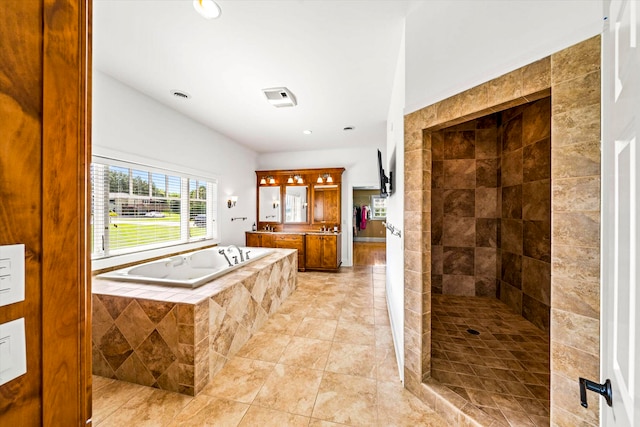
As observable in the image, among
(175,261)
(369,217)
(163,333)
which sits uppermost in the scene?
(369,217)

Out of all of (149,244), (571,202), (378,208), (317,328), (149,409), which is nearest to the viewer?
(571,202)

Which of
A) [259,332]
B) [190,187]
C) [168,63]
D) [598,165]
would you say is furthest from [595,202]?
[190,187]

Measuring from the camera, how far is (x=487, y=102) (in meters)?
1.28

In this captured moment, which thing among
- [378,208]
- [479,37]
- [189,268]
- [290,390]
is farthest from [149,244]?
[378,208]

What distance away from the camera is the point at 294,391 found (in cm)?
172

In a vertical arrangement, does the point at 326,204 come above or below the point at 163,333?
above

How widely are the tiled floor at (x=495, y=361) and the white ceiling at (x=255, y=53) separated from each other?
8.72 ft

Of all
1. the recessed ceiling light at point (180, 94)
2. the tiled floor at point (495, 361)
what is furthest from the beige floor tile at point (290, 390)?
the recessed ceiling light at point (180, 94)

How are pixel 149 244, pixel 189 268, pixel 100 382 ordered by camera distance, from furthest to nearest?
pixel 189 268 → pixel 149 244 → pixel 100 382

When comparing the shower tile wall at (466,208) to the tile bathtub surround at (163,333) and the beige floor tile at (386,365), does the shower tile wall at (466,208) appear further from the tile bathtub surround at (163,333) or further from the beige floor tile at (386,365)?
the tile bathtub surround at (163,333)

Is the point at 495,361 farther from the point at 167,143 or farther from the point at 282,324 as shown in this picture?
the point at 167,143

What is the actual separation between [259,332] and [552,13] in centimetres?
309

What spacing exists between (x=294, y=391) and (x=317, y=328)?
2.92 ft

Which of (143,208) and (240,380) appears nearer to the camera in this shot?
(240,380)
